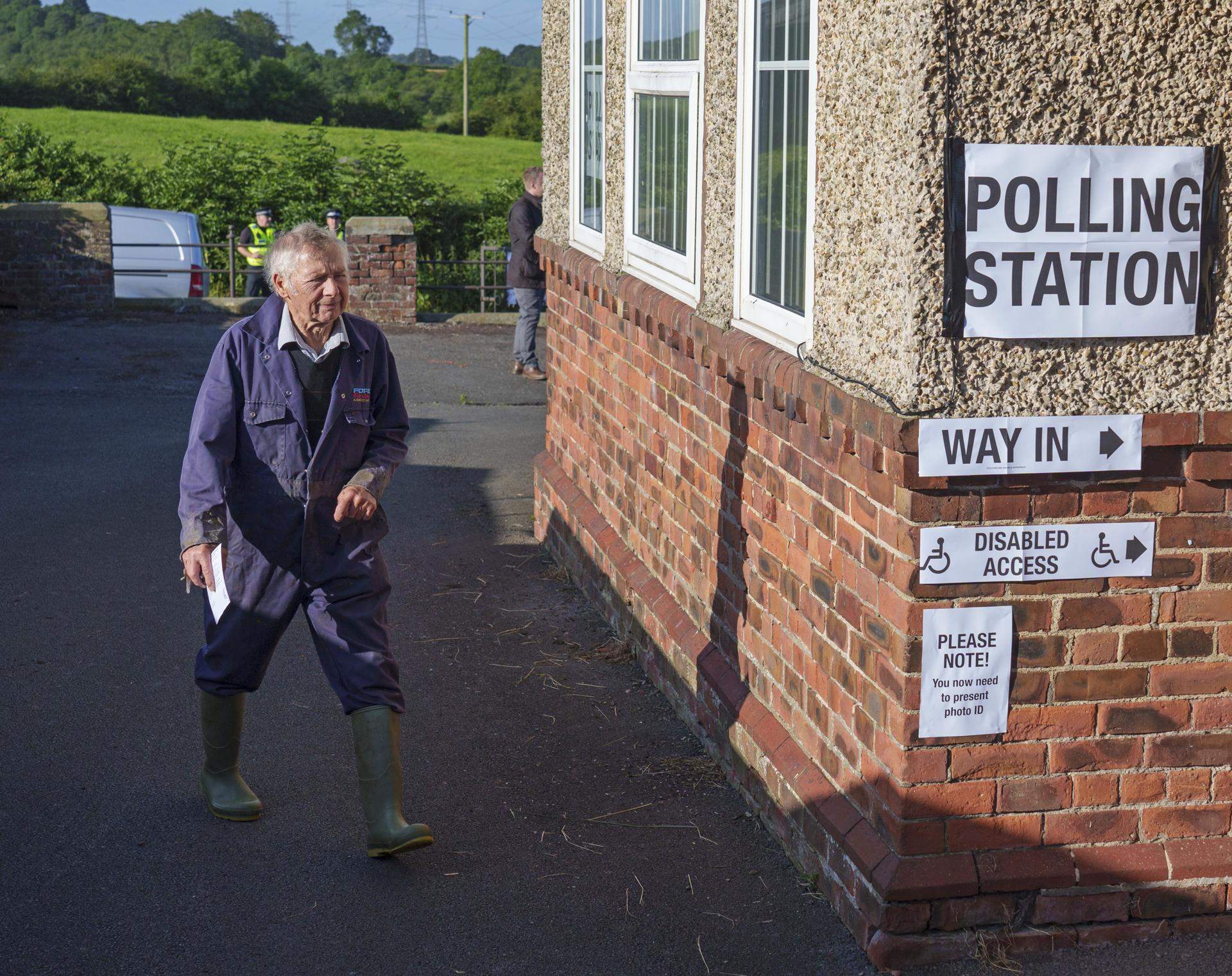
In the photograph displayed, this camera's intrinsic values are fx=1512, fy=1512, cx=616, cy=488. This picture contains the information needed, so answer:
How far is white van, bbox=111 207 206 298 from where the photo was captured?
2091cm

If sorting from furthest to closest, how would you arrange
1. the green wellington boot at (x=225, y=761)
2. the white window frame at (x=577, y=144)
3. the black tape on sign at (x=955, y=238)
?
the white window frame at (x=577, y=144) → the green wellington boot at (x=225, y=761) → the black tape on sign at (x=955, y=238)

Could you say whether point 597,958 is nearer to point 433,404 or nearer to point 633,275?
point 633,275

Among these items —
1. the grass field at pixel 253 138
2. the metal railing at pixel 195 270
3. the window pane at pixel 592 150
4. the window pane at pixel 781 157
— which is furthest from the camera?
the grass field at pixel 253 138

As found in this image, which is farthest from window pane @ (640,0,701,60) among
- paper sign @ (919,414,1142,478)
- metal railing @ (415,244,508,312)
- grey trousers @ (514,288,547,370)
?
metal railing @ (415,244,508,312)

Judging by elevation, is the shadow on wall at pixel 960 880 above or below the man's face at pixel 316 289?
below

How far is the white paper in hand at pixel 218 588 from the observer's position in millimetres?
4574

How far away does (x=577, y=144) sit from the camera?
7.71 meters

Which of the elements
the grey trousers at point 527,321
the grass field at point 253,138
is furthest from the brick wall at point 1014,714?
the grass field at point 253,138

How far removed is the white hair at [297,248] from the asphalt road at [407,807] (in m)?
1.78

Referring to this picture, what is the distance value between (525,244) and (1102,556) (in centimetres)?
1145

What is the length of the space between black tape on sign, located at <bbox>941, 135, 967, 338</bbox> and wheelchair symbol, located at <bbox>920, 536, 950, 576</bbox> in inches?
19.7

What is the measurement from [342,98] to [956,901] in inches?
3468

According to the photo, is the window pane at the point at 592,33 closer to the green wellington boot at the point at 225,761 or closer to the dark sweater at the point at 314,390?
the dark sweater at the point at 314,390

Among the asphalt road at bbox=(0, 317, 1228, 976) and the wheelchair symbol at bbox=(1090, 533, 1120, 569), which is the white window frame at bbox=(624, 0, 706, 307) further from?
the wheelchair symbol at bbox=(1090, 533, 1120, 569)
